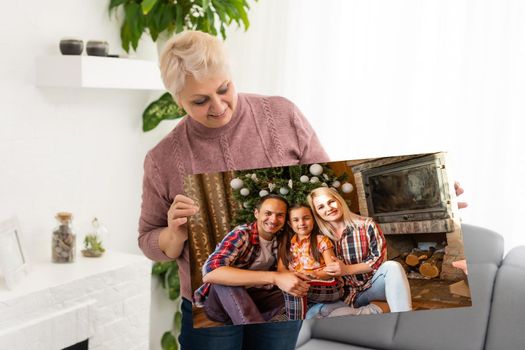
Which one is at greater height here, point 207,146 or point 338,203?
point 207,146

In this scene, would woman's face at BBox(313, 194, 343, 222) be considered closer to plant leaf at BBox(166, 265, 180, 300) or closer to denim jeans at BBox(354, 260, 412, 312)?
denim jeans at BBox(354, 260, 412, 312)

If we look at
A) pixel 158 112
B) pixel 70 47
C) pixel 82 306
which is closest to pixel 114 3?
pixel 70 47

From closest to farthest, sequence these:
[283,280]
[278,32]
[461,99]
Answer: [283,280] < [461,99] < [278,32]

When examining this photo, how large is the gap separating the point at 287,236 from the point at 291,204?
3.1 inches

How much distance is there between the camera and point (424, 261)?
1787mm

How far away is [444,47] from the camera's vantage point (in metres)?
3.19

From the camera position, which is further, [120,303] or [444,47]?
[444,47]

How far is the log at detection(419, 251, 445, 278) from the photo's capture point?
1782mm

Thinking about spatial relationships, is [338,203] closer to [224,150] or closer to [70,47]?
[224,150]

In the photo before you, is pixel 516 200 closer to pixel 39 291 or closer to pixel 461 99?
pixel 461 99

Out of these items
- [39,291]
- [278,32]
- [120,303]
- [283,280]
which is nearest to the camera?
[283,280]

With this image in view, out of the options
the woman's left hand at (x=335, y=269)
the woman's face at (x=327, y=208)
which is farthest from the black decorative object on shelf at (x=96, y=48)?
the woman's left hand at (x=335, y=269)

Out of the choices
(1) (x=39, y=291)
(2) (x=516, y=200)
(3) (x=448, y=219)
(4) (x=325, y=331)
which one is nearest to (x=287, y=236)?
(3) (x=448, y=219)

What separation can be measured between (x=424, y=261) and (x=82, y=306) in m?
1.41
